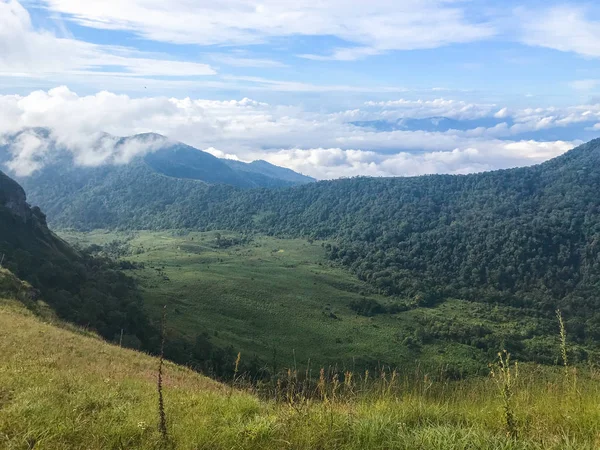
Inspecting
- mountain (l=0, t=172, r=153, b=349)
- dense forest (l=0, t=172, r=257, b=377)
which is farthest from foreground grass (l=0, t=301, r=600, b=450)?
mountain (l=0, t=172, r=153, b=349)

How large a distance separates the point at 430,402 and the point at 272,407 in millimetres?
2808

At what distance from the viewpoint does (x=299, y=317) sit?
11075 centimetres

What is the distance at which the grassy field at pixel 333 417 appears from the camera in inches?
237

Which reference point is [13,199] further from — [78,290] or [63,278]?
[78,290]

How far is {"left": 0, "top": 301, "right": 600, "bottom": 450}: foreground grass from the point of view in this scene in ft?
19.7

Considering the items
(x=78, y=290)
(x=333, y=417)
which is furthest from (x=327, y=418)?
(x=78, y=290)

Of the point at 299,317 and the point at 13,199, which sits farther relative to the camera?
the point at 299,317

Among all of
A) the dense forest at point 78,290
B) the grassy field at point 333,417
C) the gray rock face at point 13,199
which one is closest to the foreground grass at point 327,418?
the grassy field at point 333,417

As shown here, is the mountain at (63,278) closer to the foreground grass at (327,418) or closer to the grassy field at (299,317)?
the grassy field at (299,317)

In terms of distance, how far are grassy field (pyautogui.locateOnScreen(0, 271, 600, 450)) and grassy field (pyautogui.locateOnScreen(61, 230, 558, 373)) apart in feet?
194

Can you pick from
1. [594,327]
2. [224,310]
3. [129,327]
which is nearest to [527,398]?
[129,327]

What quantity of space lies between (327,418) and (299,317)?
349 ft

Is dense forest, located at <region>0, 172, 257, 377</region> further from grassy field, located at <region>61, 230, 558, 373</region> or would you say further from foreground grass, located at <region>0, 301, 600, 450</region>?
foreground grass, located at <region>0, 301, 600, 450</region>

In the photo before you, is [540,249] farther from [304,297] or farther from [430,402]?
[430,402]
